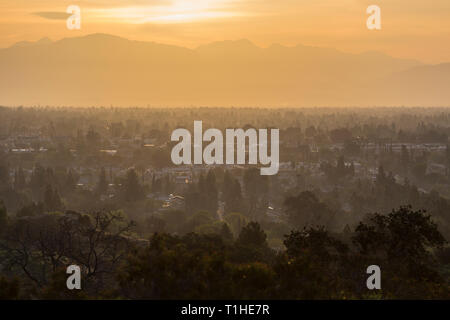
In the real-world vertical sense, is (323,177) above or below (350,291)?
above

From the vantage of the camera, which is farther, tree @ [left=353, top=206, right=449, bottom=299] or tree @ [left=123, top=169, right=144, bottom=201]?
tree @ [left=123, top=169, right=144, bottom=201]

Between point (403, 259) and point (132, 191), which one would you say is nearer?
point (403, 259)

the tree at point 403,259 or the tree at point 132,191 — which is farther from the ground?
the tree at point 132,191

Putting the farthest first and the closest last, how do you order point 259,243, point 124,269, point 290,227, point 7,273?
point 290,227
point 259,243
point 7,273
point 124,269

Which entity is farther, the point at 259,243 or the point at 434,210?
the point at 434,210

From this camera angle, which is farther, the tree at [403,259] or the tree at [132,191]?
the tree at [132,191]

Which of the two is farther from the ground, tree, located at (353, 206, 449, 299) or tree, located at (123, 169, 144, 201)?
tree, located at (123, 169, 144, 201)

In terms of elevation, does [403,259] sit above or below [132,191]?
below

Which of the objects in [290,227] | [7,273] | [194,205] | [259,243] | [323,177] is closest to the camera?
[7,273]
